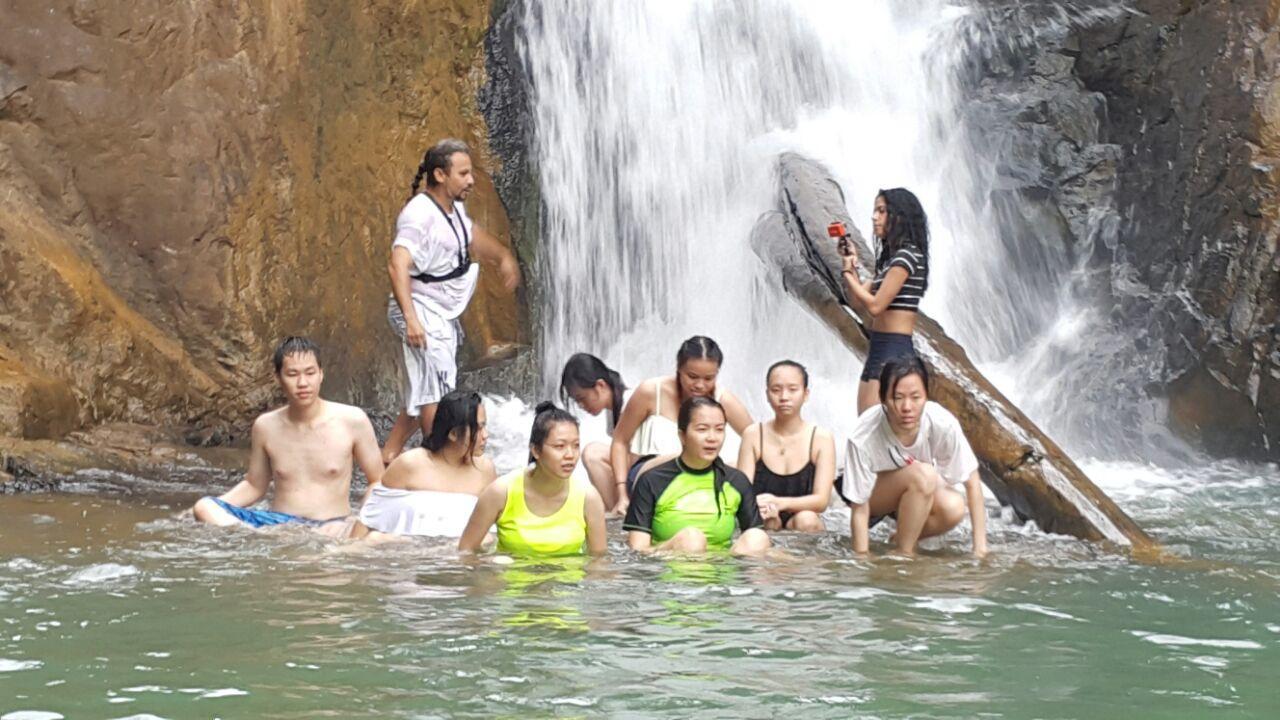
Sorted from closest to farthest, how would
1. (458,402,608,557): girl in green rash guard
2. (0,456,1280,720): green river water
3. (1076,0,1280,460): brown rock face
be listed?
(0,456,1280,720): green river water
(458,402,608,557): girl in green rash guard
(1076,0,1280,460): brown rock face

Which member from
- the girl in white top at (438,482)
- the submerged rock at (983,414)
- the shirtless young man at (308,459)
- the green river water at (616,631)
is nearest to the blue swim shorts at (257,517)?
the shirtless young man at (308,459)

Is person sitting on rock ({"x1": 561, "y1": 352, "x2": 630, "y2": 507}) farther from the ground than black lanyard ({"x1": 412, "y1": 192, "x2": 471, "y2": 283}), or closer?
closer

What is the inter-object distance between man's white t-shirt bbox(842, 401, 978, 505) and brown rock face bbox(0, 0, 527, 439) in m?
4.65

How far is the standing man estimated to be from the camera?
7496 mm

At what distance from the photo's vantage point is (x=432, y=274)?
7605mm

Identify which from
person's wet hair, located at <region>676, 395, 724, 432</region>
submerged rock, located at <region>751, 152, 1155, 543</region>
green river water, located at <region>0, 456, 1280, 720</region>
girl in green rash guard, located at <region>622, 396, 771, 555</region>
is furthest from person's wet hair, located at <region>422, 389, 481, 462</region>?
submerged rock, located at <region>751, 152, 1155, 543</region>

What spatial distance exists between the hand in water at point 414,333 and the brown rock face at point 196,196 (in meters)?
2.38

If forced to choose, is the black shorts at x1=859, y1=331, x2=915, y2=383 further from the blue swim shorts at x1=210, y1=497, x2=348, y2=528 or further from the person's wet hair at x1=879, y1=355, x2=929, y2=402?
the blue swim shorts at x1=210, y1=497, x2=348, y2=528

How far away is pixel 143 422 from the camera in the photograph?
368 inches

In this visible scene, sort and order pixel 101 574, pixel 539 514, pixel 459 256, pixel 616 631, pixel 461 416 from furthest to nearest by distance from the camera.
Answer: pixel 459 256, pixel 461 416, pixel 539 514, pixel 101 574, pixel 616 631

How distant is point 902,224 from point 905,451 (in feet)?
3.78

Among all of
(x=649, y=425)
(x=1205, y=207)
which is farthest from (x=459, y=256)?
(x=1205, y=207)

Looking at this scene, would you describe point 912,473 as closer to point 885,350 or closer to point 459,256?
point 885,350

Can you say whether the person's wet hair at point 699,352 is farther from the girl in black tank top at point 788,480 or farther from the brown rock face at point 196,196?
the brown rock face at point 196,196
